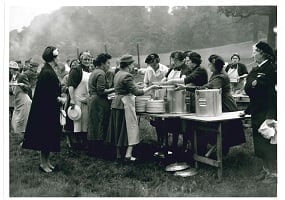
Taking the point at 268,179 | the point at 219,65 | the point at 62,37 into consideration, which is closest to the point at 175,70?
the point at 219,65

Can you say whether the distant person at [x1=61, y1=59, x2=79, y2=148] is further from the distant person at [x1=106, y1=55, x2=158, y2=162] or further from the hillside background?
the distant person at [x1=106, y1=55, x2=158, y2=162]

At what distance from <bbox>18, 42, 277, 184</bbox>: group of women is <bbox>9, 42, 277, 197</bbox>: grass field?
0.91 feet

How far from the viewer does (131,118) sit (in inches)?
239

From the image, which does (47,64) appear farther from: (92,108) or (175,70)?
(175,70)

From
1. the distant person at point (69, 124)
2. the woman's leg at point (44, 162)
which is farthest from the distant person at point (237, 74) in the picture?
the woman's leg at point (44, 162)

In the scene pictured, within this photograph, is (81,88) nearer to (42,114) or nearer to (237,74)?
(42,114)

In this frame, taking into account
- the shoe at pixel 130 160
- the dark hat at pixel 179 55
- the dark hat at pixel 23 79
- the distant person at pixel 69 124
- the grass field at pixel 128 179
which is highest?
the dark hat at pixel 179 55

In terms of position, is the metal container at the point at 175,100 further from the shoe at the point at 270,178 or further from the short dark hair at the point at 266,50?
the shoe at the point at 270,178

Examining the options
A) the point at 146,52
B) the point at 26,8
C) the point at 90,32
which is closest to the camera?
the point at 26,8

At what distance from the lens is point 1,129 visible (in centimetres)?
503

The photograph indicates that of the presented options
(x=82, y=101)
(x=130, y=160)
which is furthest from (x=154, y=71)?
(x=130, y=160)

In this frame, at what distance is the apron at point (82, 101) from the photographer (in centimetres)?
697

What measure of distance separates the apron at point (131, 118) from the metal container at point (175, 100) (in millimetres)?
637

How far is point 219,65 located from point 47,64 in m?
2.75
